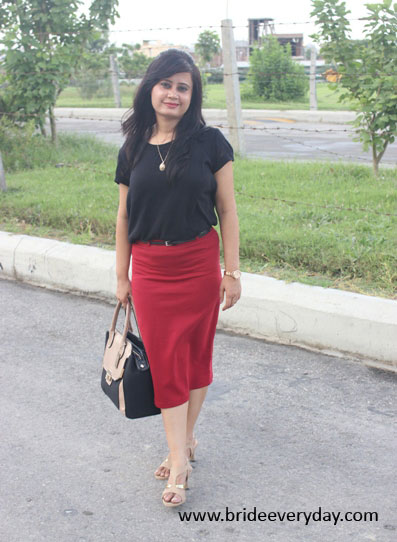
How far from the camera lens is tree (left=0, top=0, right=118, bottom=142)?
10.5 meters

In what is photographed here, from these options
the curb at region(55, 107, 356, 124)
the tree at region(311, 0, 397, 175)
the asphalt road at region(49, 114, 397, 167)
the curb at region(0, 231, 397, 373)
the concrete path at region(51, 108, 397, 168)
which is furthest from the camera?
the curb at region(55, 107, 356, 124)

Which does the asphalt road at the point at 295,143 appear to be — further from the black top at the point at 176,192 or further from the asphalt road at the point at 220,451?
the black top at the point at 176,192

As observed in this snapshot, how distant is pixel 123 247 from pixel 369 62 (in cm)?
593

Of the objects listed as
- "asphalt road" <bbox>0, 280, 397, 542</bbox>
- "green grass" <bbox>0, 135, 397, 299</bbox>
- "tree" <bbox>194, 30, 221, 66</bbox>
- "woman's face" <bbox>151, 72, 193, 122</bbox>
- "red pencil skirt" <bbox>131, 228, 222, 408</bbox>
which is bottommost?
"asphalt road" <bbox>0, 280, 397, 542</bbox>

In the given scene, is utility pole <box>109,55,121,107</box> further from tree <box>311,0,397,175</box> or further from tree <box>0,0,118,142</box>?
tree <box>311,0,397,175</box>

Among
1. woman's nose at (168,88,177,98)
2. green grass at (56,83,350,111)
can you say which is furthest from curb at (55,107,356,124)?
woman's nose at (168,88,177,98)

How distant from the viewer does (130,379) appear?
10.7 feet

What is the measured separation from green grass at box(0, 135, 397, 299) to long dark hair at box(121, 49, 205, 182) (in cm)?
224

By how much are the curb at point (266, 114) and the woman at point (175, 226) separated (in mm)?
16951

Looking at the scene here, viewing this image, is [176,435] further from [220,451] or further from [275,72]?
[275,72]

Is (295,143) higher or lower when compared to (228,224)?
lower

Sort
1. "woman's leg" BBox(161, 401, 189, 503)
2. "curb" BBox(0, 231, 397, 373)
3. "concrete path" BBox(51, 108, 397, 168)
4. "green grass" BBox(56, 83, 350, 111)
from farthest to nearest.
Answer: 1. "green grass" BBox(56, 83, 350, 111)
2. "concrete path" BBox(51, 108, 397, 168)
3. "curb" BBox(0, 231, 397, 373)
4. "woman's leg" BBox(161, 401, 189, 503)

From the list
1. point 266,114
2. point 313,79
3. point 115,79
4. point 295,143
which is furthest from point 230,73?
point 115,79

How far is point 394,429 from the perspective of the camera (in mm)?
3818
